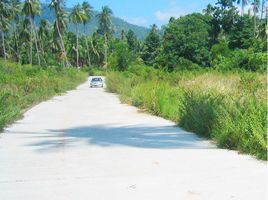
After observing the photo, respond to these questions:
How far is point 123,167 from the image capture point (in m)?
9.09

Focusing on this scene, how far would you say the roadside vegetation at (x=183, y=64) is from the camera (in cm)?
1184

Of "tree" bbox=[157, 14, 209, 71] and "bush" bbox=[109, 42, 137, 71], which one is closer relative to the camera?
"tree" bbox=[157, 14, 209, 71]

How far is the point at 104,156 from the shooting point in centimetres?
1031

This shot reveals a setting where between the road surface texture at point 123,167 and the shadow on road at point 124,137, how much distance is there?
2 centimetres

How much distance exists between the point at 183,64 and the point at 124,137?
44004mm

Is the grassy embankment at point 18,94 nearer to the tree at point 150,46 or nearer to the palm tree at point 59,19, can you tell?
the palm tree at point 59,19

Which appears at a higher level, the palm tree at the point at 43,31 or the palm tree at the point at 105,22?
the palm tree at the point at 105,22

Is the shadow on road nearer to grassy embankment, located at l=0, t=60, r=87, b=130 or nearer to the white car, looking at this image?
grassy embankment, located at l=0, t=60, r=87, b=130

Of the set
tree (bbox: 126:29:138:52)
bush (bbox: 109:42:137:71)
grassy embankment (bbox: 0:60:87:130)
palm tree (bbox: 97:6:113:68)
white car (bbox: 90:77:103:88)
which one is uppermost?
palm tree (bbox: 97:6:113:68)

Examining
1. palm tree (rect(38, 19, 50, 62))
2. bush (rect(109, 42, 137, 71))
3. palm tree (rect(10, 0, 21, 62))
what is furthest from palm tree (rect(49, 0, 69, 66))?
bush (rect(109, 42, 137, 71))

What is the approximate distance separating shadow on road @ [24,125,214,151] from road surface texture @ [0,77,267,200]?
22 millimetres

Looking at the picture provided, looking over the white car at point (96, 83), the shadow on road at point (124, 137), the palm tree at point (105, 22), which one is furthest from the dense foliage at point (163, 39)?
the shadow on road at point (124, 137)

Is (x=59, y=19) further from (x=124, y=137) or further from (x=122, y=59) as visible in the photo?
(x=124, y=137)

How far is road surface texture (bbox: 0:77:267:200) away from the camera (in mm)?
7254
